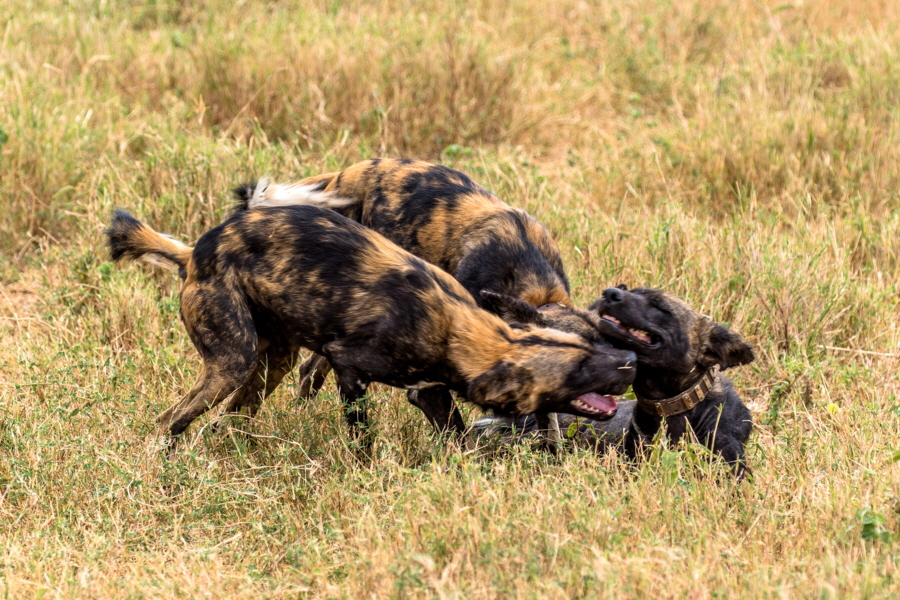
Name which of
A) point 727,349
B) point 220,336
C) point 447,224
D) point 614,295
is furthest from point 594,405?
point 220,336

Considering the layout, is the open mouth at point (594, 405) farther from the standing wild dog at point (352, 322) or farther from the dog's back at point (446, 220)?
the dog's back at point (446, 220)

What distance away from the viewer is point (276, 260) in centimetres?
457

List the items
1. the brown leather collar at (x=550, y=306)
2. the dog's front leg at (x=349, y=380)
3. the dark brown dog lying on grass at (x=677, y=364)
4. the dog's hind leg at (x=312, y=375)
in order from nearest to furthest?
the dog's front leg at (x=349, y=380)
the dark brown dog lying on grass at (x=677, y=364)
the brown leather collar at (x=550, y=306)
the dog's hind leg at (x=312, y=375)

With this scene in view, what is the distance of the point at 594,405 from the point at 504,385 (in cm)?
40

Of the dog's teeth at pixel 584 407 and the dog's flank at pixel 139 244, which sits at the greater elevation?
the dog's flank at pixel 139 244

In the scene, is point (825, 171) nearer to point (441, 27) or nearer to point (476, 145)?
point (476, 145)

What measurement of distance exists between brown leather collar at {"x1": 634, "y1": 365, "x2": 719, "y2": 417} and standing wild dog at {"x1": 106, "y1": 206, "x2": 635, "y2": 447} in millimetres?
547

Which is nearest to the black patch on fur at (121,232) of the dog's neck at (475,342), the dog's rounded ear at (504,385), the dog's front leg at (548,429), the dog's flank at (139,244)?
the dog's flank at (139,244)

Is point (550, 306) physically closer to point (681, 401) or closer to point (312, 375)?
point (681, 401)

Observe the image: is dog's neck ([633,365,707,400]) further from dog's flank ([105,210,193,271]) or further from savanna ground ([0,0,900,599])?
dog's flank ([105,210,193,271])

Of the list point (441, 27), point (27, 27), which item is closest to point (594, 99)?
point (441, 27)

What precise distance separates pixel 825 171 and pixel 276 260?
4382mm

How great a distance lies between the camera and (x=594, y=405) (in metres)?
4.26

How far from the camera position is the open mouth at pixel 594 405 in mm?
4254
